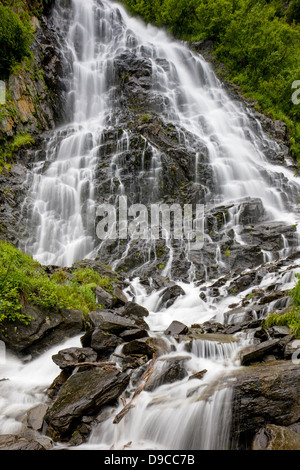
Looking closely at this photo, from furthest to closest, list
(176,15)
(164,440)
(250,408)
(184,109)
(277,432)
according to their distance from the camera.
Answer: (176,15)
(184,109)
(164,440)
(250,408)
(277,432)

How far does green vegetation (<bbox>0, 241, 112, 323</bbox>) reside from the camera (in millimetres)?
Answer: 5941

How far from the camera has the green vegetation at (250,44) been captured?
2253cm

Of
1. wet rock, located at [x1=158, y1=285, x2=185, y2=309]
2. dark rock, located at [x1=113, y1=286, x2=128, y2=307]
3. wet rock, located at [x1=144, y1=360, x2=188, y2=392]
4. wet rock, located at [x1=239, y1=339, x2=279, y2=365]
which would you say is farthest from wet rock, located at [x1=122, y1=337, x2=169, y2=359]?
wet rock, located at [x1=158, y1=285, x2=185, y2=309]

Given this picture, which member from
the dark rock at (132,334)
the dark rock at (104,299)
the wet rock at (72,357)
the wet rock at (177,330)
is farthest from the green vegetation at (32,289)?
the wet rock at (177,330)

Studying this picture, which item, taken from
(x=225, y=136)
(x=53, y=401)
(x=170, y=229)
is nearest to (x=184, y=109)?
(x=225, y=136)

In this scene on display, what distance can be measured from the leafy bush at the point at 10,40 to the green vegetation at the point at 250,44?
17246 mm

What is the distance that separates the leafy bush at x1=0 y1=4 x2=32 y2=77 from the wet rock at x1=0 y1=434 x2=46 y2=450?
2013cm

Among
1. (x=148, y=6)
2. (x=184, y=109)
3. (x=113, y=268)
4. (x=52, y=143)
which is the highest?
(x=148, y=6)

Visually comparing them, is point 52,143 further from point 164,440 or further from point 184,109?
point 164,440

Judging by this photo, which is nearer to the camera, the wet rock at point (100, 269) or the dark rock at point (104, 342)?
the dark rock at point (104, 342)

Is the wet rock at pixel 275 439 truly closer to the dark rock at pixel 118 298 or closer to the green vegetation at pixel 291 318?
the green vegetation at pixel 291 318

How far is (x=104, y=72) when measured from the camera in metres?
24.1

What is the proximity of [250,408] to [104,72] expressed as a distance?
88.0 feet

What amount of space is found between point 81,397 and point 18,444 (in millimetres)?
1005
